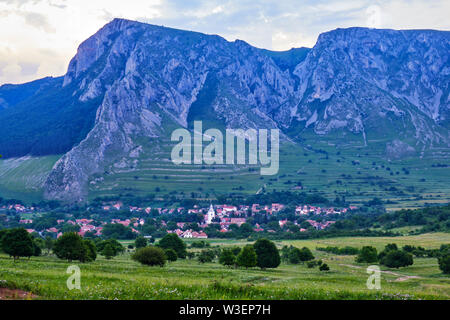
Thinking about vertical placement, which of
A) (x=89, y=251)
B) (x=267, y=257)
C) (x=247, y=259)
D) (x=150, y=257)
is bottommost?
(x=267, y=257)

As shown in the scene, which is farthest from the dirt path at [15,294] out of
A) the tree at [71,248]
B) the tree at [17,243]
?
the tree at [17,243]

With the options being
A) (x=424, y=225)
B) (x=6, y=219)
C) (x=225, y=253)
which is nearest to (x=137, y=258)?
(x=225, y=253)

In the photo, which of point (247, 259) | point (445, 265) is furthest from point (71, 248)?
point (445, 265)

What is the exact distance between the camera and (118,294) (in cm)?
1852

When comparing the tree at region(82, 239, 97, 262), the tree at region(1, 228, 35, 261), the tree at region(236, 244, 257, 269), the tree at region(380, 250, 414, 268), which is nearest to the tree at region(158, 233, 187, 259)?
the tree at region(82, 239, 97, 262)

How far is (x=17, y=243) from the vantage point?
55.3 meters

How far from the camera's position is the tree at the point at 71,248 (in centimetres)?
5572

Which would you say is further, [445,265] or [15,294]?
[445,265]

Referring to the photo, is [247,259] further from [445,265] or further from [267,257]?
[445,265]

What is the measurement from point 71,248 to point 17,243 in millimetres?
6848

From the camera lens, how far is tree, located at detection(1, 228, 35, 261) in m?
55.0

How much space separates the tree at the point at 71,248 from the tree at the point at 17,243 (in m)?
3.71
